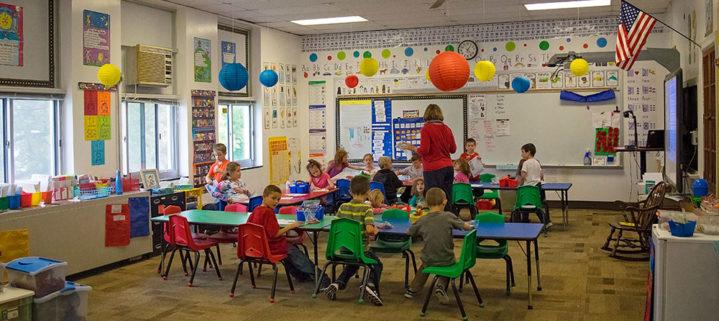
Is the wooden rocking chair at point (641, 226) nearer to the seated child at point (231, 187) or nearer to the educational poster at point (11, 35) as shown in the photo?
the seated child at point (231, 187)

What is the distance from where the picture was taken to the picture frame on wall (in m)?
8.93

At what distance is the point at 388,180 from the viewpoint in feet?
31.6

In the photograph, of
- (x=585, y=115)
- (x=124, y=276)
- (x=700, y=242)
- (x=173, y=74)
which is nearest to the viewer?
(x=700, y=242)

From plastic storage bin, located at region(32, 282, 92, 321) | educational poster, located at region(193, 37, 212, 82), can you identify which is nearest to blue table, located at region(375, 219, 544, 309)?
plastic storage bin, located at region(32, 282, 92, 321)

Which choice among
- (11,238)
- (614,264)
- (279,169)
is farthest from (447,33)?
(11,238)

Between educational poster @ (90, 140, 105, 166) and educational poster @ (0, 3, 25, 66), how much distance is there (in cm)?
A: 128

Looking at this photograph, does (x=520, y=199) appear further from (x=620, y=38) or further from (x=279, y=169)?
(x=279, y=169)

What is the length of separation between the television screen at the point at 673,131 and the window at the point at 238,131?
22.0 feet

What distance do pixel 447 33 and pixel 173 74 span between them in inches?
205

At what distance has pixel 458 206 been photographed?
9750 millimetres

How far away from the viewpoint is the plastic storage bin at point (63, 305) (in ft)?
14.6

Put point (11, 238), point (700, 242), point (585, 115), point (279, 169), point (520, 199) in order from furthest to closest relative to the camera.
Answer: point (279, 169) → point (585, 115) → point (520, 199) → point (11, 238) → point (700, 242)

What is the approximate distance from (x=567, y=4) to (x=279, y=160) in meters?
5.69

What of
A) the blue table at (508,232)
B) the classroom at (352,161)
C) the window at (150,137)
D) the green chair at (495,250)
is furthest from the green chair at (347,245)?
the window at (150,137)
